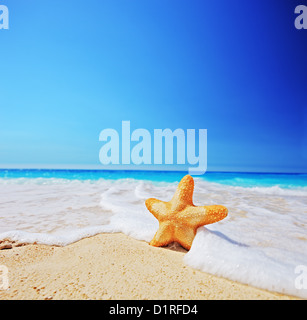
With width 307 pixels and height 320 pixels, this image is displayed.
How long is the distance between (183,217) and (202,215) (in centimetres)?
23

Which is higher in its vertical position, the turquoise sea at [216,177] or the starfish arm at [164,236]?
the starfish arm at [164,236]

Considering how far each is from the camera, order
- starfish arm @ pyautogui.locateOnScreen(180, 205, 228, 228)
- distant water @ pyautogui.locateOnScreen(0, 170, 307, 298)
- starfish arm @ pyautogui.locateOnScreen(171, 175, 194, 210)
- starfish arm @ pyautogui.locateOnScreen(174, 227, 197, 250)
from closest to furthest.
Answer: distant water @ pyautogui.locateOnScreen(0, 170, 307, 298), starfish arm @ pyautogui.locateOnScreen(180, 205, 228, 228), starfish arm @ pyautogui.locateOnScreen(174, 227, 197, 250), starfish arm @ pyautogui.locateOnScreen(171, 175, 194, 210)

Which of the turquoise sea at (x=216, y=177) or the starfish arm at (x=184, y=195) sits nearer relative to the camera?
the starfish arm at (x=184, y=195)

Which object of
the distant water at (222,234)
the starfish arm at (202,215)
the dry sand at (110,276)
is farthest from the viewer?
the starfish arm at (202,215)

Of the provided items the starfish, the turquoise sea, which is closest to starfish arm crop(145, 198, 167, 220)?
the starfish

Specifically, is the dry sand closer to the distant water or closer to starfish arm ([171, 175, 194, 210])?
the distant water

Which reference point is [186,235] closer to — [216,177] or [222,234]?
[222,234]

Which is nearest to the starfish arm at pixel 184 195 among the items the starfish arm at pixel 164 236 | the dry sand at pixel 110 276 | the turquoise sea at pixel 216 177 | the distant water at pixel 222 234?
the starfish arm at pixel 164 236

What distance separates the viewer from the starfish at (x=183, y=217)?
2.44 meters

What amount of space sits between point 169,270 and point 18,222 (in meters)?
3.16

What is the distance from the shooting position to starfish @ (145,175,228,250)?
8.01ft

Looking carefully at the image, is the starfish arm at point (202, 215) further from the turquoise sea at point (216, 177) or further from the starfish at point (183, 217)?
the turquoise sea at point (216, 177)

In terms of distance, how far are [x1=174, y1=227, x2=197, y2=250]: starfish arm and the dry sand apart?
12cm
